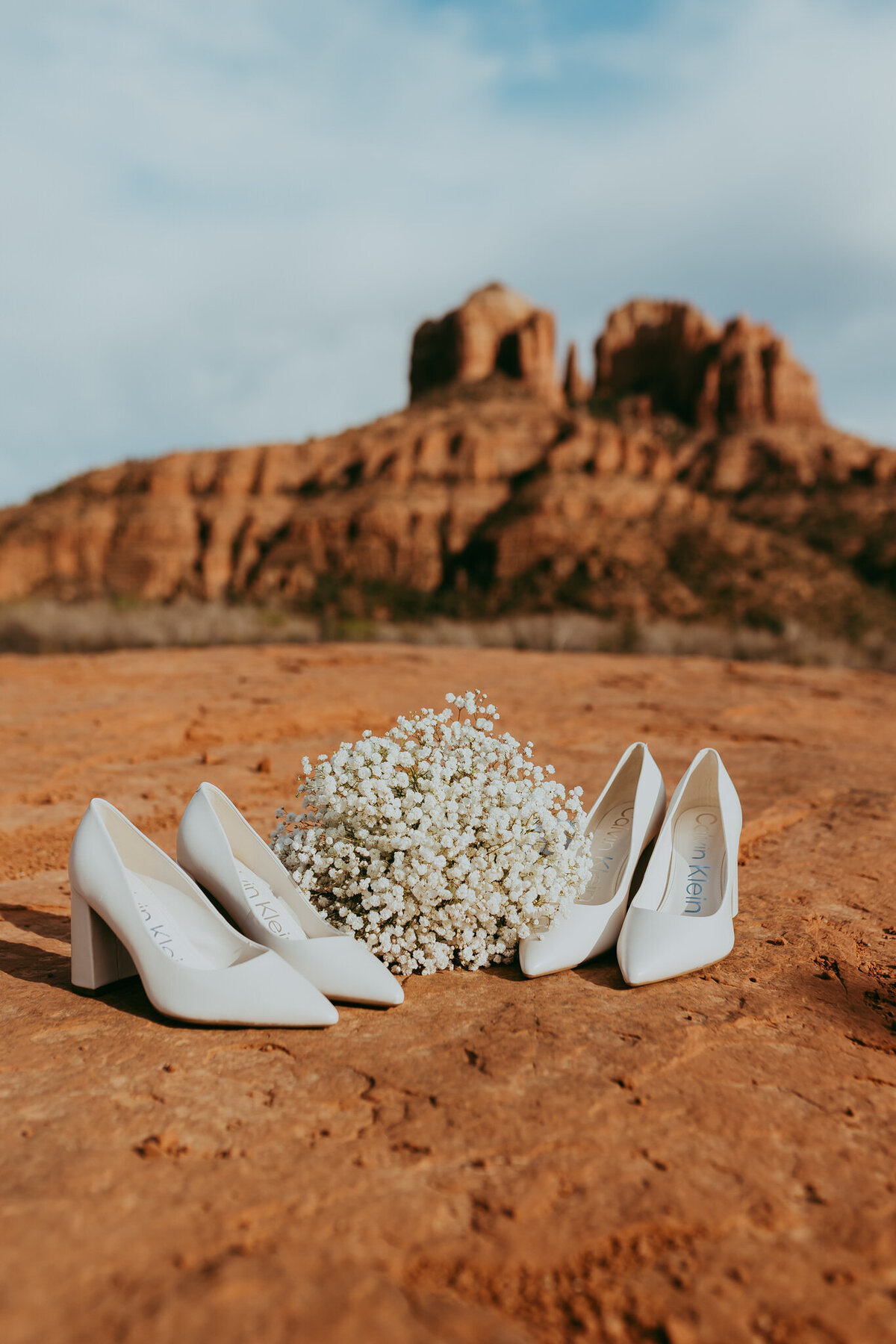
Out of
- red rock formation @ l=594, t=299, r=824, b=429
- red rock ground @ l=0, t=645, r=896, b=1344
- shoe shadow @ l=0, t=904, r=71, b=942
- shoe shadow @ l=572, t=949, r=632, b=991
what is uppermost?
red rock formation @ l=594, t=299, r=824, b=429

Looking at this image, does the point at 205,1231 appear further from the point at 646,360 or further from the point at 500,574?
the point at 646,360

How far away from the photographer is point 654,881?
9.47ft

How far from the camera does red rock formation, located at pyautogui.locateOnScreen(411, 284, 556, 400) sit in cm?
5725

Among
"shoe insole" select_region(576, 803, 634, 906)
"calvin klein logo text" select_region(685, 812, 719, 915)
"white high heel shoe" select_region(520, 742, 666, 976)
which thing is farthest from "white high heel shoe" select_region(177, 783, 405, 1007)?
"calvin klein logo text" select_region(685, 812, 719, 915)

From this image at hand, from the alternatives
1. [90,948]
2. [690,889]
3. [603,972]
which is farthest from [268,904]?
[690,889]

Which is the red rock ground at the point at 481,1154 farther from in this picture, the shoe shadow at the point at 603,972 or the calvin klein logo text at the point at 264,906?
the calvin klein logo text at the point at 264,906

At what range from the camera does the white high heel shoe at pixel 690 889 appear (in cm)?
248

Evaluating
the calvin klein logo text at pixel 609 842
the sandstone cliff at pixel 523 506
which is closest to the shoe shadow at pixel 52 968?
the calvin klein logo text at pixel 609 842

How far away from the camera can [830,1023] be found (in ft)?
7.32

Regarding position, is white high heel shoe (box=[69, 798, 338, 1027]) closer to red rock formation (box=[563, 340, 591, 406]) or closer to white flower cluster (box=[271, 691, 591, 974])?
white flower cluster (box=[271, 691, 591, 974])

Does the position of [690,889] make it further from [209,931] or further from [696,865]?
[209,931]

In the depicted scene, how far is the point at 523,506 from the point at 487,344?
69.2 ft

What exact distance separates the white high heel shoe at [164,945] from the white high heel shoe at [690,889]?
94 cm

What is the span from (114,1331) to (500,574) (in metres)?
41.4
